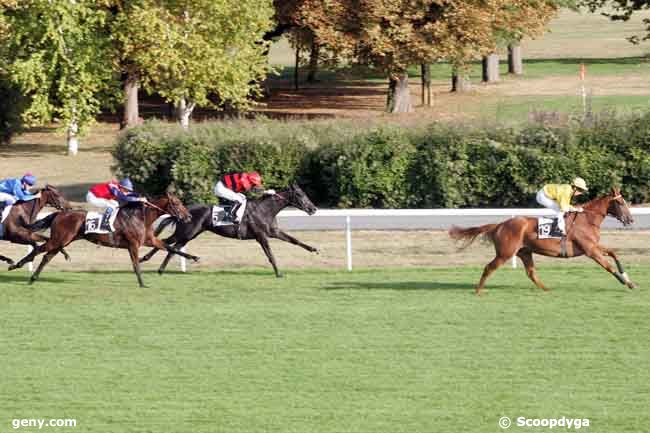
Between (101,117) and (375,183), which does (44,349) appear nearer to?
(375,183)

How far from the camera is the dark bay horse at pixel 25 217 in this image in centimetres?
1598

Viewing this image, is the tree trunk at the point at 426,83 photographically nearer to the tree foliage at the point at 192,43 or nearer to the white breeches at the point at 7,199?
the tree foliage at the point at 192,43

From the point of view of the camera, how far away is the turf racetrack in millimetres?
8992

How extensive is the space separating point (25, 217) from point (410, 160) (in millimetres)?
8367

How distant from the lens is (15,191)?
53.4 ft

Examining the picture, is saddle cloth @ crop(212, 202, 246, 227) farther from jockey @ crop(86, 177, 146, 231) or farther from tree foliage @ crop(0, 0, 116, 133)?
tree foliage @ crop(0, 0, 116, 133)

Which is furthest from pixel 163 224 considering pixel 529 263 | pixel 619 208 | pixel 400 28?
pixel 400 28

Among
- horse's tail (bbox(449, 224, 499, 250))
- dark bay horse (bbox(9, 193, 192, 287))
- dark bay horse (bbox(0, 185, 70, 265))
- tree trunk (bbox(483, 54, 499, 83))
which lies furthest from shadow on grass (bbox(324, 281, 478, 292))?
tree trunk (bbox(483, 54, 499, 83))

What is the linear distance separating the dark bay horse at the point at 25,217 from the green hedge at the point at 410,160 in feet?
21.8

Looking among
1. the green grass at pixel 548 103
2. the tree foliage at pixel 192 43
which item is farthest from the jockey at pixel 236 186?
the green grass at pixel 548 103

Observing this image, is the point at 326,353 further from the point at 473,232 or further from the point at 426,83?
the point at 426,83

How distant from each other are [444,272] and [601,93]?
104 feet

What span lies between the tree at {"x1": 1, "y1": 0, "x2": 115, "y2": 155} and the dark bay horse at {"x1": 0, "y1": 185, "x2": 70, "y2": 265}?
52.7 feet

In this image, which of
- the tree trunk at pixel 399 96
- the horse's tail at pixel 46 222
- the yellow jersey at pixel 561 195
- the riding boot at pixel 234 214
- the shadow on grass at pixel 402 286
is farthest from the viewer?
the tree trunk at pixel 399 96
